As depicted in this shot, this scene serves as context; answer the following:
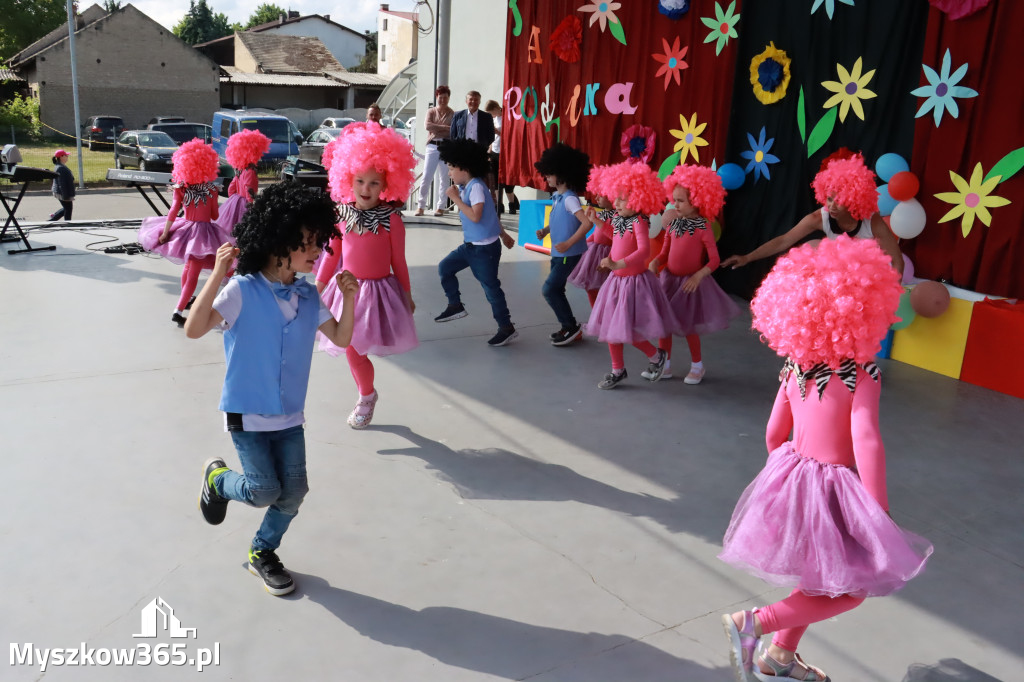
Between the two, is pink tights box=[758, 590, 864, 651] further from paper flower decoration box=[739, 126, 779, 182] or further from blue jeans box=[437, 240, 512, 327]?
paper flower decoration box=[739, 126, 779, 182]

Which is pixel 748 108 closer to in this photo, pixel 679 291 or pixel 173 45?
pixel 679 291

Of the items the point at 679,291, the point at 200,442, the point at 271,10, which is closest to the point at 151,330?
the point at 200,442

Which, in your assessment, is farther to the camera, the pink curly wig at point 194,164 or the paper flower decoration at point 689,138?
the paper flower decoration at point 689,138

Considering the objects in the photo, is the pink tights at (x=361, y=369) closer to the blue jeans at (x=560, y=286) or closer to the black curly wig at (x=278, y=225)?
the black curly wig at (x=278, y=225)

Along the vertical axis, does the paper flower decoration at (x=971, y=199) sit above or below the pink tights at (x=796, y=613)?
above

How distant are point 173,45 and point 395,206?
38.8 metres

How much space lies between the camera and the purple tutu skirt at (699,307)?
609 cm

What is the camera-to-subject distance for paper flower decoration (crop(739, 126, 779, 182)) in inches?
329

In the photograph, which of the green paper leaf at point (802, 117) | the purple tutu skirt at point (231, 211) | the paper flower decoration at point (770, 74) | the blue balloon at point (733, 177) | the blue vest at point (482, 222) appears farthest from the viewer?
the blue balloon at point (733, 177)

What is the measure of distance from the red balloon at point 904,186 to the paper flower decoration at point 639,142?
327cm

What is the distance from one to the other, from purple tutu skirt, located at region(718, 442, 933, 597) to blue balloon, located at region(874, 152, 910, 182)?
5.03 meters

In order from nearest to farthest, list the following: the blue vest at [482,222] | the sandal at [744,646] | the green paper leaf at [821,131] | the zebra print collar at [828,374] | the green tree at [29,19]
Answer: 1. the zebra print collar at [828,374]
2. the sandal at [744,646]
3. the blue vest at [482,222]
4. the green paper leaf at [821,131]
5. the green tree at [29,19]

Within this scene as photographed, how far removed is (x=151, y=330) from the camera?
22.8 feet

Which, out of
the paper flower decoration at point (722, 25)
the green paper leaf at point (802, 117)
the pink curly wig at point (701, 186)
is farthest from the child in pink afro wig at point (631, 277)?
the paper flower decoration at point (722, 25)
